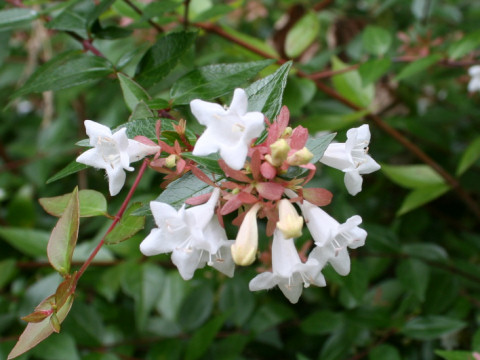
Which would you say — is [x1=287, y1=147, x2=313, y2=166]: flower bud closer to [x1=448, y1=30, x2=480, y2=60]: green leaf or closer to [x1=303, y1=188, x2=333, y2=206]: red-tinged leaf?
[x1=303, y1=188, x2=333, y2=206]: red-tinged leaf

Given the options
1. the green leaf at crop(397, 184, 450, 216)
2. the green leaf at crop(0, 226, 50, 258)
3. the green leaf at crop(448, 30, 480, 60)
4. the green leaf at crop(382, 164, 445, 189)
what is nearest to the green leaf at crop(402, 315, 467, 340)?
the green leaf at crop(397, 184, 450, 216)

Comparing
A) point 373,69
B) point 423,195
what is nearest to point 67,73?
point 373,69

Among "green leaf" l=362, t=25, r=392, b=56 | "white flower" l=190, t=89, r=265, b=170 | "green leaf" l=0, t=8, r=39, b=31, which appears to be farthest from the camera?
"green leaf" l=362, t=25, r=392, b=56

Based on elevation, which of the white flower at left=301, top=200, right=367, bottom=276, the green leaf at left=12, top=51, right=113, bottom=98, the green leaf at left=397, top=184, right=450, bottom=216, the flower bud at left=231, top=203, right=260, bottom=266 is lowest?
the green leaf at left=397, top=184, right=450, bottom=216

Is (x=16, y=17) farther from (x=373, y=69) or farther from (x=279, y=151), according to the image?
(x=373, y=69)

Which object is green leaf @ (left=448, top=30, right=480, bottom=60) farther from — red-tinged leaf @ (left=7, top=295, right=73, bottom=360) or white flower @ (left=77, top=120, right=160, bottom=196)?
red-tinged leaf @ (left=7, top=295, right=73, bottom=360)

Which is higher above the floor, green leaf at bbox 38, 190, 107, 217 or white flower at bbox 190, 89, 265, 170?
white flower at bbox 190, 89, 265, 170

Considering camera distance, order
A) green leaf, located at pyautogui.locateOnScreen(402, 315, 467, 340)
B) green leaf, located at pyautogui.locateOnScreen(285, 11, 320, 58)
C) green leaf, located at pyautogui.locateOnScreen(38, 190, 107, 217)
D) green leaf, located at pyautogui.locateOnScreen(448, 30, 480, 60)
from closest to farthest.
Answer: green leaf, located at pyautogui.locateOnScreen(38, 190, 107, 217) < green leaf, located at pyautogui.locateOnScreen(402, 315, 467, 340) < green leaf, located at pyautogui.locateOnScreen(448, 30, 480, 60) < green leaf, located at pyautogui.locateOnScreen(285, 11, 320, 58)

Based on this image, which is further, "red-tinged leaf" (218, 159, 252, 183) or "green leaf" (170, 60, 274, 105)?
"green leaf" (170, 60, 274, 105)

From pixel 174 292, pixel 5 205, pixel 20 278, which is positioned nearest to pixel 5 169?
pixel 5 205
